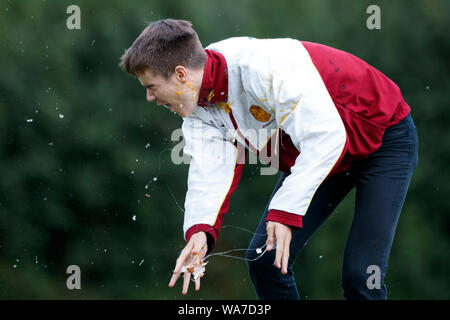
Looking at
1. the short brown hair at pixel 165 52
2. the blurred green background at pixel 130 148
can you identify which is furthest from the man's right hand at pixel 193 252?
the blurred green background at pixel 130 148

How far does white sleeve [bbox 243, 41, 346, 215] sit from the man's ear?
0.85 ft

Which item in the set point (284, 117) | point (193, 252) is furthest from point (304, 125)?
point (193, 252)

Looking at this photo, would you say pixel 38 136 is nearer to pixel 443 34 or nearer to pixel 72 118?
pixel 72 118

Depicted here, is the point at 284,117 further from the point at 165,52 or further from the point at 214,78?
the point at 165,52

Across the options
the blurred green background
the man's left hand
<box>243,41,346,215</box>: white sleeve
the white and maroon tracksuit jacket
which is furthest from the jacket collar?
the blurred green background

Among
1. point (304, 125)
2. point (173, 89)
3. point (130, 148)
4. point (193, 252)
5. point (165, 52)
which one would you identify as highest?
point (165, 52)

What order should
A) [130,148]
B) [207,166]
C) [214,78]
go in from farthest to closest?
[130,148], [207,166], [214,78]

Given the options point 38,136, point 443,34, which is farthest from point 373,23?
point 38,136

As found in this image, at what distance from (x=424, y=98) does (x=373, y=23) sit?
728 millimetres

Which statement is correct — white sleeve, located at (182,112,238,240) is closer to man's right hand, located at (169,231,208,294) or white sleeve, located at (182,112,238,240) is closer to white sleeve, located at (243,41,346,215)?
man's right hand, located at (169,231,208,294)

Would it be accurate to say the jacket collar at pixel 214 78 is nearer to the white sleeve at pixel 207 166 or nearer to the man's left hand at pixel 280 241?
the white sleeve at pixel 207 166

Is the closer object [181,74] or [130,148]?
[181,74]

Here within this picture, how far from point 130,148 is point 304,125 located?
2645 mm

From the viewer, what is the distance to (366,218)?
200 centimetres
